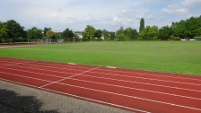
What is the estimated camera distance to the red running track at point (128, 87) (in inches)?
279

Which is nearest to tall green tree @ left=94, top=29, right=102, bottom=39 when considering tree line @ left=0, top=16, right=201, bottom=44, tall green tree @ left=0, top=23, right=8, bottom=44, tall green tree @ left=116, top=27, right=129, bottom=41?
tree line @ left=0, top=16, right=201, bottom=44

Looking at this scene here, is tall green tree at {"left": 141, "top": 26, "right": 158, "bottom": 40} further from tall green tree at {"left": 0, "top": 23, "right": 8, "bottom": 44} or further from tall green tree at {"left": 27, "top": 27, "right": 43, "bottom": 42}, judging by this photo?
tall green tree at {"left": 0, "top": 23, "right": 8, "bottom": 44}

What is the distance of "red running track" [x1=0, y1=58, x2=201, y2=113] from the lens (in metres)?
7.10

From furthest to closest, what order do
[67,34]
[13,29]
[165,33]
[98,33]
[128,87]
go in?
1. [98,33]
2. [67,34]
3. [165,33]
4. [13,29]
5. [128,87]

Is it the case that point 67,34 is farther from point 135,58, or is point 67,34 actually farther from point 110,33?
point 135,58

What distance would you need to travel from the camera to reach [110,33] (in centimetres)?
9856

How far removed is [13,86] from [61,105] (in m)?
3.73

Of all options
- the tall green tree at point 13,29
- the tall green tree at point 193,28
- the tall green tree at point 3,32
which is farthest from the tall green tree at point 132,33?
the tall green tree at point 3,32

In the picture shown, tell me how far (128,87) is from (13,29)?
7037 cm

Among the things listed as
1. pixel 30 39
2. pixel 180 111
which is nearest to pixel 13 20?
pixel 30 39

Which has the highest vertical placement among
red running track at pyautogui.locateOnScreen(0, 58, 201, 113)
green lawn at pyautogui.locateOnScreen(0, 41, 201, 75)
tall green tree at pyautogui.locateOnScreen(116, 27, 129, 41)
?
tall green tree at pyautogui.locateOnScreen(116, 27, 129, 41)

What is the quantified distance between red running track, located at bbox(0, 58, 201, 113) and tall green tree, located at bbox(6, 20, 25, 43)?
63270 millimetres

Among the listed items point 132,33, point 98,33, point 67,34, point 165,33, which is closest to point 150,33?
point 132,33

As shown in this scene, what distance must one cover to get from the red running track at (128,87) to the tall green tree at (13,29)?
63.3m
